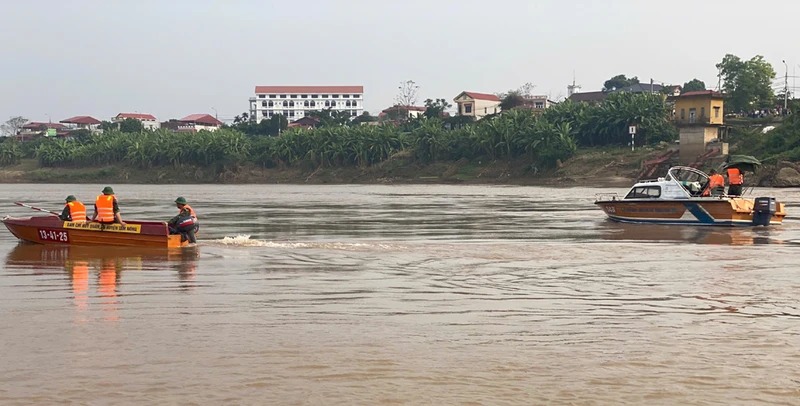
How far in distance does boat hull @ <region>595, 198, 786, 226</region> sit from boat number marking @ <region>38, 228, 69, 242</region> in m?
16.9

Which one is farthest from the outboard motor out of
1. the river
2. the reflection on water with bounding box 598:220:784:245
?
the river

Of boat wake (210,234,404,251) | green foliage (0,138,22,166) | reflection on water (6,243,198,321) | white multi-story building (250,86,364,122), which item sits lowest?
reflection on water (6,243,198,321)

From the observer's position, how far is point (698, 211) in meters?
26.9

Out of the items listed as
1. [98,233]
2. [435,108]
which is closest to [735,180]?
[98,233]

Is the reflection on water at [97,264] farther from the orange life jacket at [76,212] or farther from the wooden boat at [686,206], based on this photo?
the wooden boat at [686,206]

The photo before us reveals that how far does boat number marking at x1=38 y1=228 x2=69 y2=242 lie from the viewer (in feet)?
70.7

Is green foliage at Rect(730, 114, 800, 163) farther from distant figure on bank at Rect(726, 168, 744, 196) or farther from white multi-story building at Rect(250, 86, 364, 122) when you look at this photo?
white multi-story building at Rect(250, 86, 364, 122)

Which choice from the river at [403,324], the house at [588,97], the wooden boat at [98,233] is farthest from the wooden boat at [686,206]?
the house at [588,97]

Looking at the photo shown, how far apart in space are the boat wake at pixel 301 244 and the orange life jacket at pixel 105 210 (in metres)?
2.76

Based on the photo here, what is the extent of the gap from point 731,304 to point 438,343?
16.7 ft

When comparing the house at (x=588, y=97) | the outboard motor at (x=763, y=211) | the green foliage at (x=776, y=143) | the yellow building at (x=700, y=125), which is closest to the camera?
the outboard motor at (x=763, y=211)

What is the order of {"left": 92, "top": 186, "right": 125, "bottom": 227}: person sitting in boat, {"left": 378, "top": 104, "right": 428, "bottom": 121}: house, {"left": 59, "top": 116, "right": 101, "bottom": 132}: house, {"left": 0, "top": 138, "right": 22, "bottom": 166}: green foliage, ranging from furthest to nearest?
{"left": 59, "top": 116, "right": 101, "bottom": 132}: house
{"left": 378, "top": 104, "right": 428, "bottom": 121}: house
{"left": 0, "top": 138, "right": 22, "bottom": 166}: green foliage
{"left": 92, "top": 186, "right": 125, "bottom": 227}: person sitting in boat

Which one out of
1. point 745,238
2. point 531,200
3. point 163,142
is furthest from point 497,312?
point 163,142

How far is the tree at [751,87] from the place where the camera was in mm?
78750
